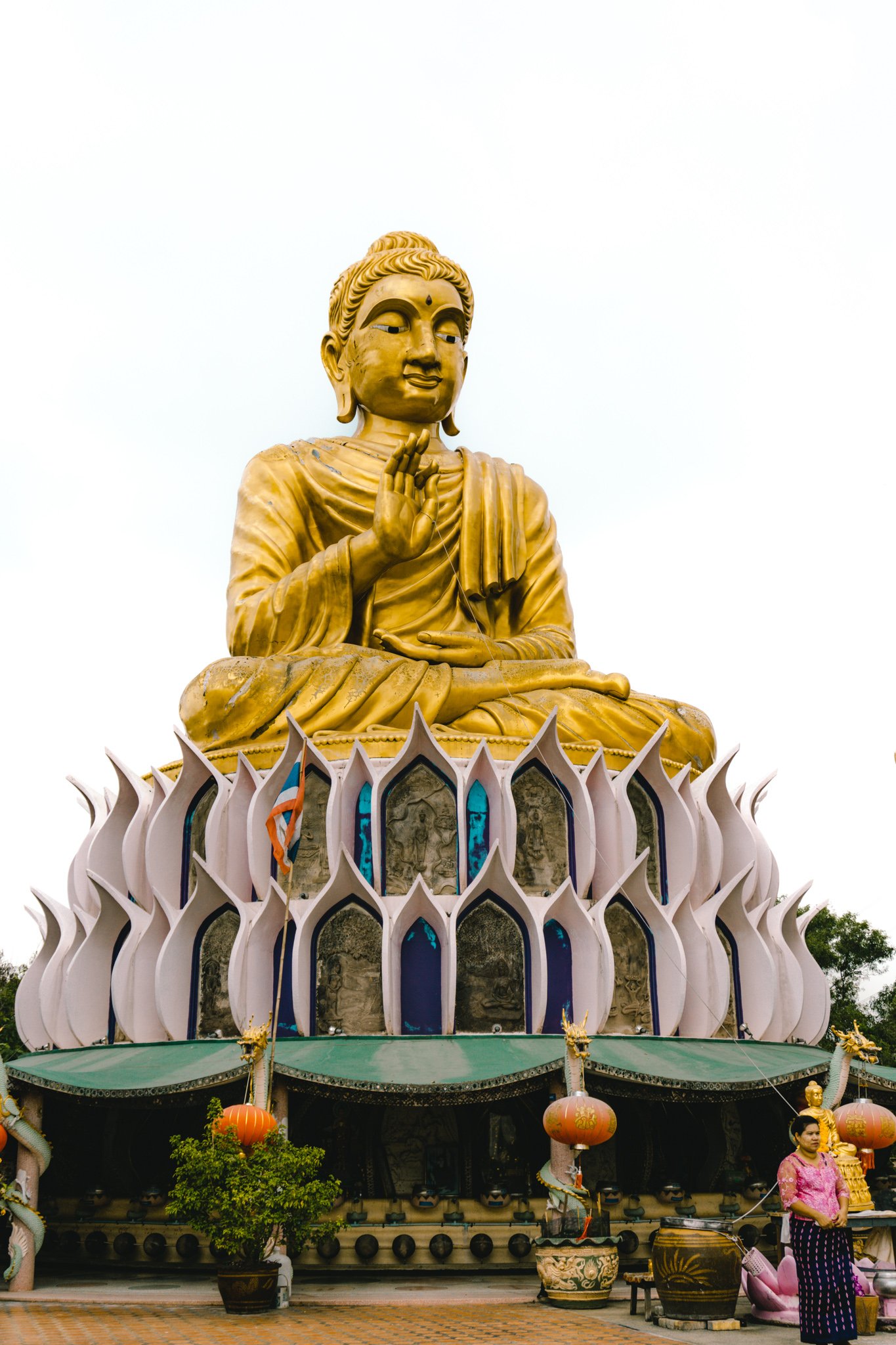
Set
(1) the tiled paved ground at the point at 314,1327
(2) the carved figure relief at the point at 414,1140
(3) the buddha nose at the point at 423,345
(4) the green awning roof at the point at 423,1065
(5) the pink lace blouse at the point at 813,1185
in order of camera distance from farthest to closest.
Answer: (3) the buddha nose at the point at 423,345 < (2) the carved figure relief at the point at 414,1140 < (4) the green awning roof at the point at 423,1065 < (1) the tiled paved ground at the point at 314,1327 < (5) the pink lace blouse at the point at 813,1185

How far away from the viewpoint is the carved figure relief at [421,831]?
12734 millimetres

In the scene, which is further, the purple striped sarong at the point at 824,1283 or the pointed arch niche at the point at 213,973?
the pointed arch niche at the point at 213,973

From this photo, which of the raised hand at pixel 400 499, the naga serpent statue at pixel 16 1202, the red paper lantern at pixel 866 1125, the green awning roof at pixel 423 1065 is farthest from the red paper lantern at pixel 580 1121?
the raised hand at pixel 400 499

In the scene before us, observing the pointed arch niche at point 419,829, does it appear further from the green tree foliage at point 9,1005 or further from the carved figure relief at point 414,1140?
the green tree foliage at point 9,1005

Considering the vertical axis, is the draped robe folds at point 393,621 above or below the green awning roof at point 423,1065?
above

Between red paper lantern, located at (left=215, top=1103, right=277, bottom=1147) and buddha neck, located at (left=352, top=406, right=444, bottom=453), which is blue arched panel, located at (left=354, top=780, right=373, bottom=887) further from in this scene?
buddha neck, located at (left=352, top=406, right=444, bottom=453)

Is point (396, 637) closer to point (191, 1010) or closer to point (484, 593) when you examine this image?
point (484, 593)

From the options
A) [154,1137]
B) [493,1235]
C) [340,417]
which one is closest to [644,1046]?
[493,1235]

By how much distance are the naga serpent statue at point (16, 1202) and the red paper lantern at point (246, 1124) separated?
229 centimetres

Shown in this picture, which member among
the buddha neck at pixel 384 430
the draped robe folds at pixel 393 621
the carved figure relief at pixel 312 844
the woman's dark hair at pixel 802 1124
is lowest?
the woman's dark hair at pixel 802 1124

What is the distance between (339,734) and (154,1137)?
4282 mm

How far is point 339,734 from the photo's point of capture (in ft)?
44.4

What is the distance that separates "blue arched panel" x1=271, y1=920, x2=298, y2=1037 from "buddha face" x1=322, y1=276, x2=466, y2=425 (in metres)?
7.54

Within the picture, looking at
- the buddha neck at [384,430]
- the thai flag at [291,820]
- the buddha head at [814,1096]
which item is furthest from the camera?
the buddha neck at [384,430]
